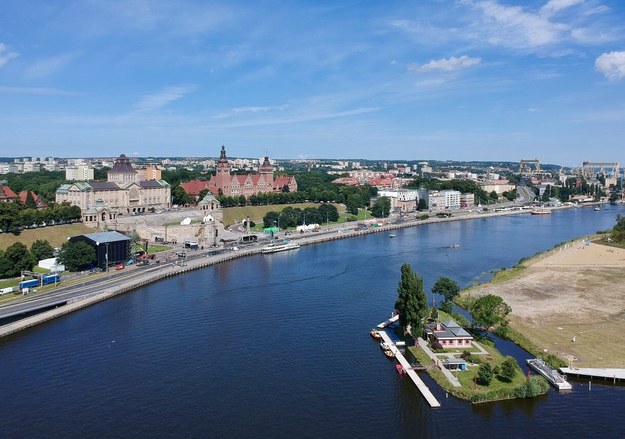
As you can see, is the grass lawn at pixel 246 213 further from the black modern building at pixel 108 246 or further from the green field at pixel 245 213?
the black modern building at pixel 108 246

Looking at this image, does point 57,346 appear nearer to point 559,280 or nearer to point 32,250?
point 32,250

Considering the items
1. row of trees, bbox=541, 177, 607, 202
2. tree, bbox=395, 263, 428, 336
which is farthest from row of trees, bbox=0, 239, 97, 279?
row of trees, bbox=541, 177, 607, 202

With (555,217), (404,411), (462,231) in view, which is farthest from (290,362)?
(555,217)

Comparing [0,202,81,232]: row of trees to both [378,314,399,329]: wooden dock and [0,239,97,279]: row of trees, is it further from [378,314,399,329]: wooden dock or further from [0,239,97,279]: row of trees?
[378,314,399,329]: wooden dock

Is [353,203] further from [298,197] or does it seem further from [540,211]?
[540,211]

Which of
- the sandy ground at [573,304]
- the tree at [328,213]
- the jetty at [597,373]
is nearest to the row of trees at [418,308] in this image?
the sandy ground at [573,304]

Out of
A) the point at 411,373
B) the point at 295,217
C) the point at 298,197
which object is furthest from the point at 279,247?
the point at 411,373
